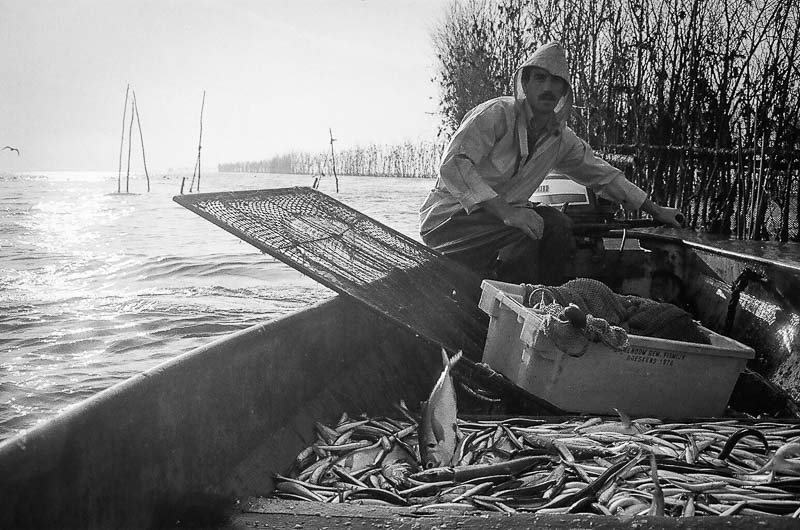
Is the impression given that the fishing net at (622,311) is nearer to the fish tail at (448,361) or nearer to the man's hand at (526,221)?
the fish tail at (448,361)

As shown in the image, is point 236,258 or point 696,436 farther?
point 236,258

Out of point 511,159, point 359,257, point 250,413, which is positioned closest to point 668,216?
point 511,159

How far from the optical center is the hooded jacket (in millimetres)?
5875

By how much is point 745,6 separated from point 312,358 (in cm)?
1061

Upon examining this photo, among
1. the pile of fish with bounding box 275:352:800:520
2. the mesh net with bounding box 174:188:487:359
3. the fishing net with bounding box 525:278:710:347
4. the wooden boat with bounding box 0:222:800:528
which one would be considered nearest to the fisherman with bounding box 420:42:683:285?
the mesh net with bounding box 174:188:487:359

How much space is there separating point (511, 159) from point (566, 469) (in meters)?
3.78

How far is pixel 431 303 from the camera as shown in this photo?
5090mm

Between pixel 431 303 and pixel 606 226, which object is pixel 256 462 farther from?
pixel 606 226

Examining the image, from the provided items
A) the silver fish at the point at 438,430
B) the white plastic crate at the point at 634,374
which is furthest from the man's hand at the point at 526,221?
the silver fish at the point at 438,430

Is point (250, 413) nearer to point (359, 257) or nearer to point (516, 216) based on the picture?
point (359, 257)

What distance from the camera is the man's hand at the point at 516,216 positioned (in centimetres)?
570

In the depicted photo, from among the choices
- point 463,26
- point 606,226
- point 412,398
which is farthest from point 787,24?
point 463,26

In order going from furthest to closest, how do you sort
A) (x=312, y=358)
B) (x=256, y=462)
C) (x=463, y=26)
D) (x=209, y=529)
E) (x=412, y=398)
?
(x=463, y=26) < (x=412, y=398) < (x=312, y=358) < (x=256, y=462) < (x=209, y=529)

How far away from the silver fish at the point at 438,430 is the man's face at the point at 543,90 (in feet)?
11.7
